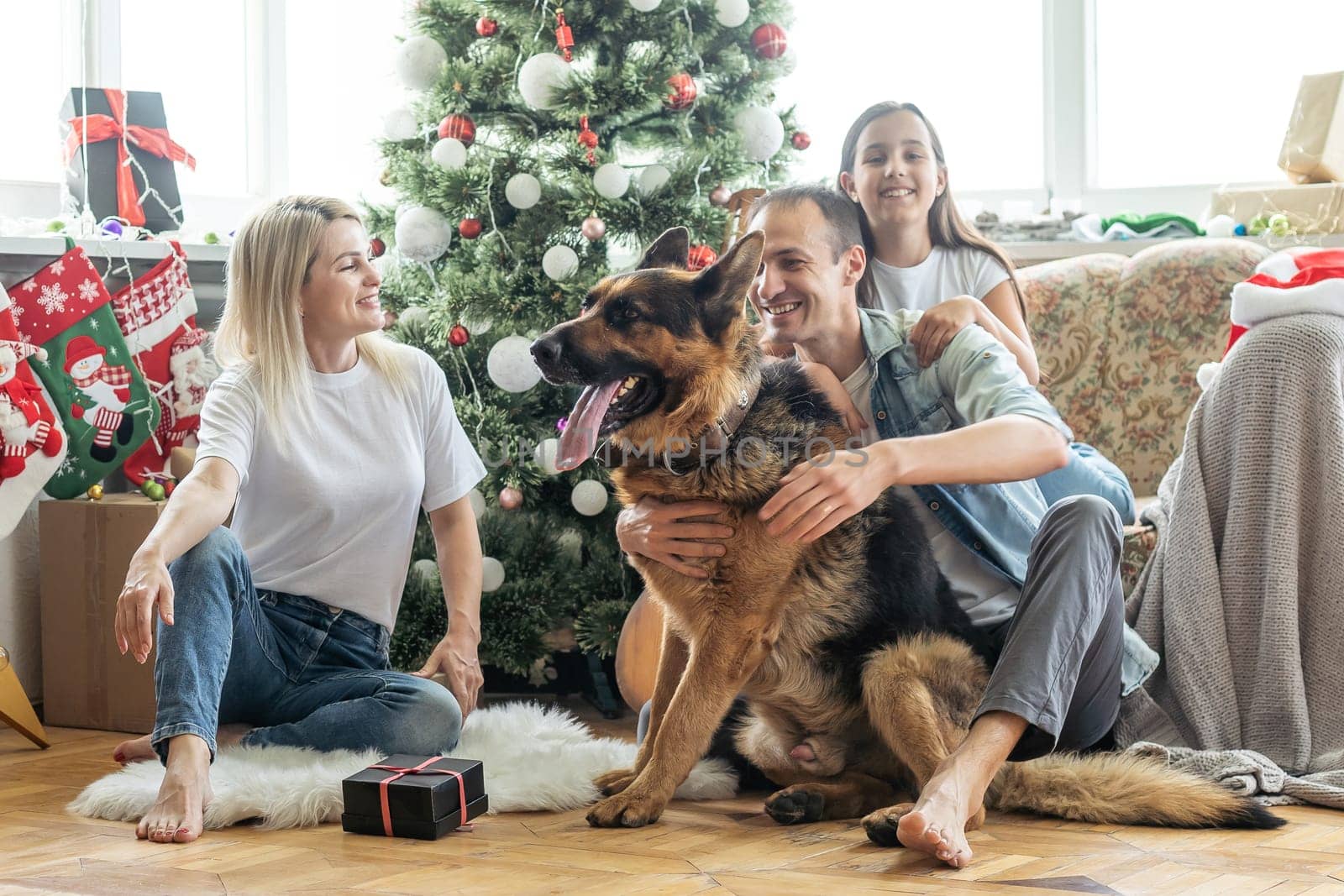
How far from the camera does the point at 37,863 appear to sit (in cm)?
183

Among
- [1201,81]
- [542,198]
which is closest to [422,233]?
[542,198]

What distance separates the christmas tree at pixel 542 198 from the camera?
328 cm

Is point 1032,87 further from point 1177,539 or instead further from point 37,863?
point 37,863

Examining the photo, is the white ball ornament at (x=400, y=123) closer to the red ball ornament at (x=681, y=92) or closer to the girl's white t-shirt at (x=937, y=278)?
the red ball ornament at (x=681, y=92)

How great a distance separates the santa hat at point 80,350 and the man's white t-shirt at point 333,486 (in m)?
1.09

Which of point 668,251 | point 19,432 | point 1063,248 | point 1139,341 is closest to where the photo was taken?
point 668,251

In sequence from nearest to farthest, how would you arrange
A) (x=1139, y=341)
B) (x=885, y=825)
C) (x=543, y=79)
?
(x=885, y=825) < (x=543, y=79) < (x=1139, y=341)

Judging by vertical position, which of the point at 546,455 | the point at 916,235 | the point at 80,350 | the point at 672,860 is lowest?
the point at 672,860

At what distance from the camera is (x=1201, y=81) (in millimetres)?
4449

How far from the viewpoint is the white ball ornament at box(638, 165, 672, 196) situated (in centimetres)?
329

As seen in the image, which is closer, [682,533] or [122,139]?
[682,533]

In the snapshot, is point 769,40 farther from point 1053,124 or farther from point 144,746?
point 144,746

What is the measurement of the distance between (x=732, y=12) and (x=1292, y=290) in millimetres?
1645

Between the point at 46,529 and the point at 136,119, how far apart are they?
1.33m
